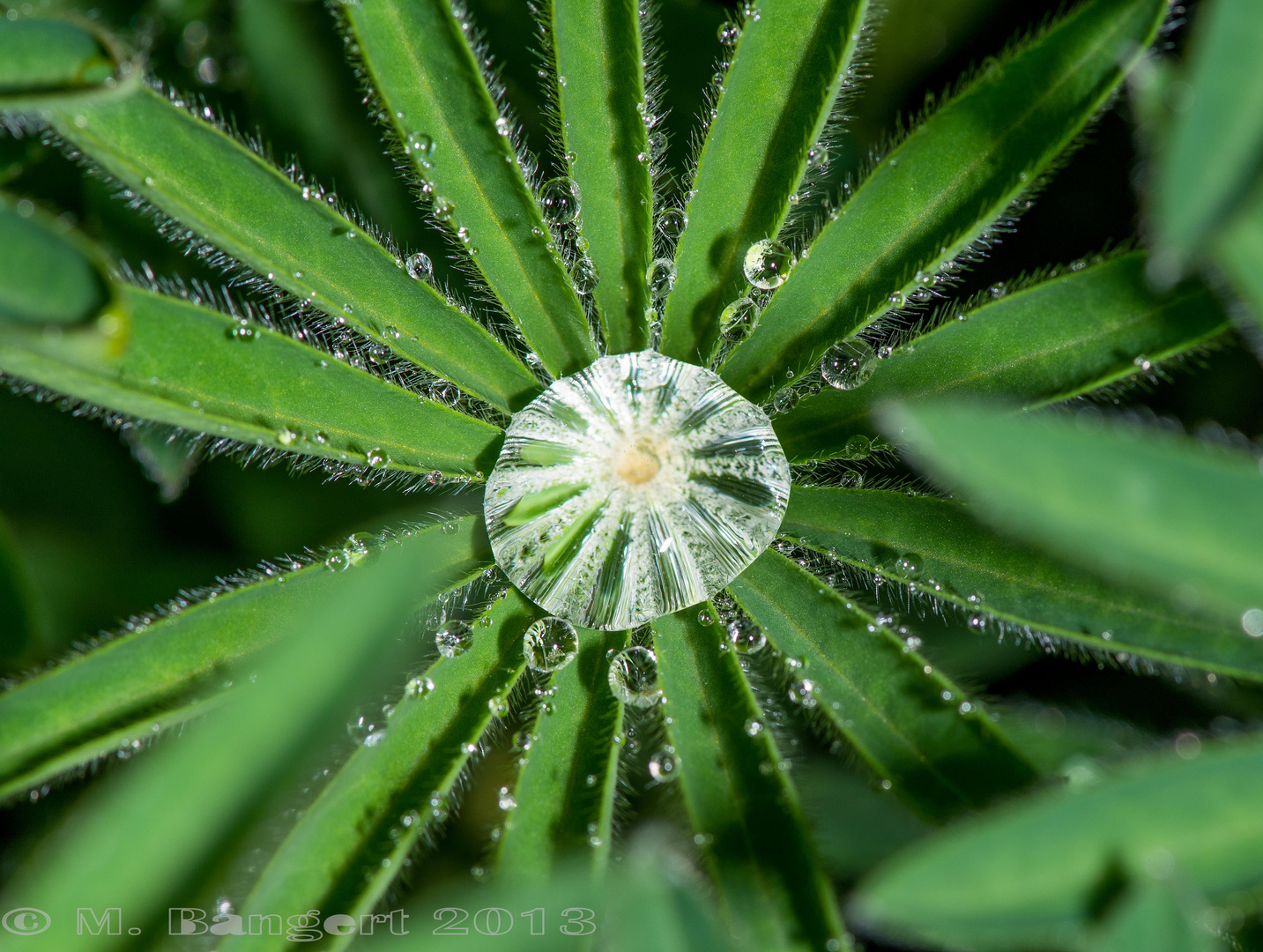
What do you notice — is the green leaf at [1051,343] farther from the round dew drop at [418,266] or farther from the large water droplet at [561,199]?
the round dew drop at [418,266]

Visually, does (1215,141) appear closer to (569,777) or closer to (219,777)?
(219,777)

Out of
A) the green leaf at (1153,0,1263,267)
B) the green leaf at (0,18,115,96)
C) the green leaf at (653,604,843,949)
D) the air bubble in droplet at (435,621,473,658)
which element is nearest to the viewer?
the green leaf at (1153,0,1263,267)

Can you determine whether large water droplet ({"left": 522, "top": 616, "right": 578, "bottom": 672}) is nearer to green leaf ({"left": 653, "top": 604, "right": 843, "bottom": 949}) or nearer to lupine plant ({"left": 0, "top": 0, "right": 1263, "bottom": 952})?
lupine plant ({"left": 0, "top": 0, "right": 1263, "bottom": 952})

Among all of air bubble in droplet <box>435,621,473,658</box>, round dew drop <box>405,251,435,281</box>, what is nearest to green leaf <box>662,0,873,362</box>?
round dew drop <box>405,251,435,281</box>

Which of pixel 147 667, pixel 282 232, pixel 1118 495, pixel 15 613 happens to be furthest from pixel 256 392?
pixel 1118 495

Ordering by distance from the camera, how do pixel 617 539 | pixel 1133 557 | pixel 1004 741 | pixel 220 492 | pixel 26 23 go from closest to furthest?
pixel 1133 557
pixel 26 23
pixel 1004 741
pixel 617 539
pixel 220 492

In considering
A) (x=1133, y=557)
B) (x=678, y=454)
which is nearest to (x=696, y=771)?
(x=678, y=454)

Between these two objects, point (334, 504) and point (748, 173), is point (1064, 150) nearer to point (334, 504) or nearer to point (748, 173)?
point (748, 173)
